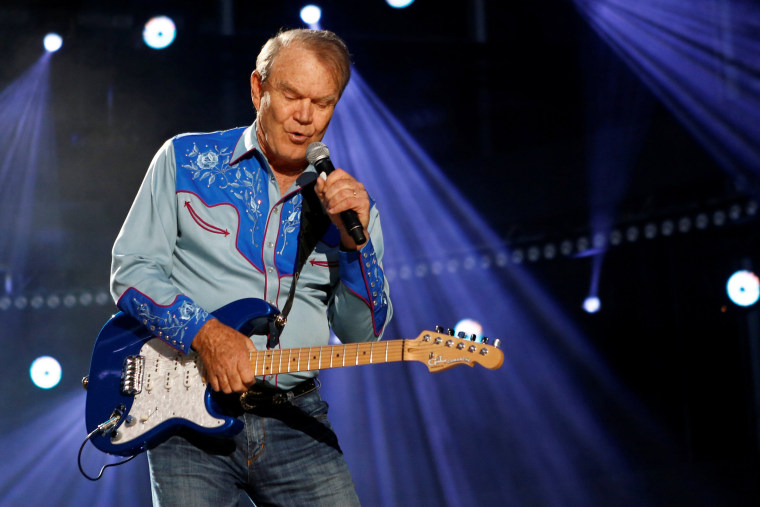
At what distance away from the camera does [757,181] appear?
552 centimetres

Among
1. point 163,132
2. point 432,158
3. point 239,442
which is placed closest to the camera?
point 239,442

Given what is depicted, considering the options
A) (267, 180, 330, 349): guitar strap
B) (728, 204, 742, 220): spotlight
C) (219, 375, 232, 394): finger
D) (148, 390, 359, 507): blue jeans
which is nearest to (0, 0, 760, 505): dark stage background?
(728, 204, 742, 220): spotlight

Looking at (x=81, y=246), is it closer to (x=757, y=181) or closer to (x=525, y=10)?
(x=525, y=10)

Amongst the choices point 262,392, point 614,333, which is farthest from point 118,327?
point 614,333

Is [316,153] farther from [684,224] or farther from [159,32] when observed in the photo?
[684,224]

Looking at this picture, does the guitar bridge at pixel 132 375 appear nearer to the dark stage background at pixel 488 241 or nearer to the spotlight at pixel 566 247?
the dark stage background at pixel 488 241

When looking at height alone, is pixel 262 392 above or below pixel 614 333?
below

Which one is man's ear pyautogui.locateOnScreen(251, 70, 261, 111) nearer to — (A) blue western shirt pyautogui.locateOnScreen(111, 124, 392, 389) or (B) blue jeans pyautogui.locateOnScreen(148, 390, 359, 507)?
(A) blue western shirt pyautogui.locateOnScreen(111, 124, 392, 389)

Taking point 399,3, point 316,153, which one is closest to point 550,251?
point 399,3

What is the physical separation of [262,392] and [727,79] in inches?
187

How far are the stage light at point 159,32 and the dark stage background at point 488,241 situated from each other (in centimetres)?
9

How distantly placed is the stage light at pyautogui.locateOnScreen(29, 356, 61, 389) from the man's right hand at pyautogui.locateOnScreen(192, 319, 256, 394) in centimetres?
462

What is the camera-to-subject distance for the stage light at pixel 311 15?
5465mm

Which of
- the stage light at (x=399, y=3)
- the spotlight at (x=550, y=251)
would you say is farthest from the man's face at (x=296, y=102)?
the spotlight at (x=550, y=251)
